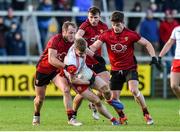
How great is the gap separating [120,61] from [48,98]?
31.2ft

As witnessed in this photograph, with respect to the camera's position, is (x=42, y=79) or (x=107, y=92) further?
(x=42, y=79)

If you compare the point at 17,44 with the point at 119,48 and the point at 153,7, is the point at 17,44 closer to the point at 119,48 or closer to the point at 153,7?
the point at 153,7

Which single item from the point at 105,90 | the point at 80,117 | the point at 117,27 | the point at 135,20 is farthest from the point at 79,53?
the point at 135,20

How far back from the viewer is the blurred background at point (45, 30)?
2494 cm

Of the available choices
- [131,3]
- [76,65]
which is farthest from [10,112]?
[131,3]

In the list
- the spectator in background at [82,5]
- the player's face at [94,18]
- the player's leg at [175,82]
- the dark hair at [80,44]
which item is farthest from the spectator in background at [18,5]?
the dark hair at [80,44]

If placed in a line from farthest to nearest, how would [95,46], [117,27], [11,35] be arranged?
[11,35], [95,46], [117,27]

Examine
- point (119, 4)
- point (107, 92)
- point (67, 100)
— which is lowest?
point (67, 100)

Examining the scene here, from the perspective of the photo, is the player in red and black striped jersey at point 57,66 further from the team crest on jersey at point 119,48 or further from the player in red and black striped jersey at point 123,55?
the team crest on jersey at point 119,48

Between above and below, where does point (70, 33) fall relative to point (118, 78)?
above

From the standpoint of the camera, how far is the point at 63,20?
25.8 meters

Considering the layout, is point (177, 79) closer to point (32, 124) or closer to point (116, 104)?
point (116, 104)

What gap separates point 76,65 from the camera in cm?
1474

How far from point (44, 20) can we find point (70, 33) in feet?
35.8
